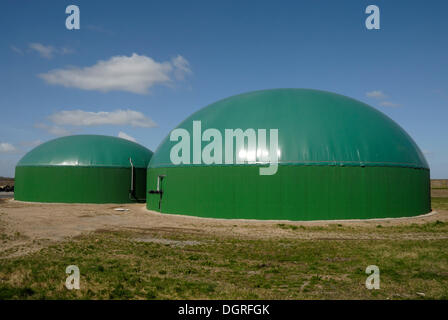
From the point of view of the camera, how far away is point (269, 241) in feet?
51.9

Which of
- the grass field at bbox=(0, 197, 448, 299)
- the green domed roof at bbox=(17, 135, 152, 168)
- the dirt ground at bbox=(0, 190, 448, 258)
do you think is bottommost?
the dirt ground at bbox=(0, 190, 448, 258)

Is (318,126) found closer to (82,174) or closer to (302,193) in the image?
(302,193)

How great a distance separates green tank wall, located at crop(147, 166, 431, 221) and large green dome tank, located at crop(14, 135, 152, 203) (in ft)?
55.7

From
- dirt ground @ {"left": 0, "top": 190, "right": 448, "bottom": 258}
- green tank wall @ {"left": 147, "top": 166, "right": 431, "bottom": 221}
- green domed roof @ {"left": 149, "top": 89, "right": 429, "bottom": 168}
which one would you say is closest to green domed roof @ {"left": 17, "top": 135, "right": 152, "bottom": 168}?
green domed roof @ {"left": 149, "top": 89, "right": 429, "bottom": 168}

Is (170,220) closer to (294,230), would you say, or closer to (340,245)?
(294,230)

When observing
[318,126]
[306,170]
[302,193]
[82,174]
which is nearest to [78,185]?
[82,174]

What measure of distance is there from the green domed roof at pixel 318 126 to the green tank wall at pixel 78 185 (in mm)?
12115

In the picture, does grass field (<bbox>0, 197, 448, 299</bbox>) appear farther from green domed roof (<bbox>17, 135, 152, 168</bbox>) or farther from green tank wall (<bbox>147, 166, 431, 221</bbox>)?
green domed roof (<bbox>17, 135, 152, 168</bbox>)

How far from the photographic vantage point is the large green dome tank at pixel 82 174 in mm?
38344

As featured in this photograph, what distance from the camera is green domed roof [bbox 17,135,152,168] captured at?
128 feet

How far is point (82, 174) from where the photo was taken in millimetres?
38438

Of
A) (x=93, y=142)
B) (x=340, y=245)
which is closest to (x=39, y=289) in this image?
(x=340, y=245)

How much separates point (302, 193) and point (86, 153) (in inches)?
1064

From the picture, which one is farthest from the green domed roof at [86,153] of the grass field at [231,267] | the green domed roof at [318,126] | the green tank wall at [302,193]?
the grass field at [231,267]
